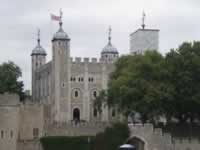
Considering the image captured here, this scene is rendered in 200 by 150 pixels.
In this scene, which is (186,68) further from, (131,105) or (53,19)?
(53,19)

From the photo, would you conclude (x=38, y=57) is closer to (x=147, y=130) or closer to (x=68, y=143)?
(x=68, y=143)

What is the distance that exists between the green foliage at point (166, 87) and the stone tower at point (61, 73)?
860 inches

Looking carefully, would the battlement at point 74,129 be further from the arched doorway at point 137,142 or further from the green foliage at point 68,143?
the arched doorway at point 137,142

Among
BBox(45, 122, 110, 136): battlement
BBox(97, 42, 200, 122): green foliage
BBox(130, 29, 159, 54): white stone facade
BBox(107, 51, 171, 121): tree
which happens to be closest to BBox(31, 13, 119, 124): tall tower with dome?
BBox(130, 29, 159, 54): white stone facade

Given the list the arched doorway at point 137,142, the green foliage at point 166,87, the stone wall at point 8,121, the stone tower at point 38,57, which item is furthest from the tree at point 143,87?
the stone tower at point 38,57

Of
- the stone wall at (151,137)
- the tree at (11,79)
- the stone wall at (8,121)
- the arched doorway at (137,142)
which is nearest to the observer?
the stone wall at (8,121)

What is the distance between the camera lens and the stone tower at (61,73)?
86.2m

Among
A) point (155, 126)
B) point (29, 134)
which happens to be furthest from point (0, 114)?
point (155, 126)

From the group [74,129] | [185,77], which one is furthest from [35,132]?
[185,77]

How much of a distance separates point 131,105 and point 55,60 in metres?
26.0

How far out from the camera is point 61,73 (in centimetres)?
8656

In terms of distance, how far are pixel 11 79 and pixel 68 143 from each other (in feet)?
96.5

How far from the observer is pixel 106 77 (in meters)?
88.4

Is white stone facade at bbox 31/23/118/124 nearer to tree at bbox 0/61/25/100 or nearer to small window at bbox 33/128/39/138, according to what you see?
tree at bbox 0/61/25/100
